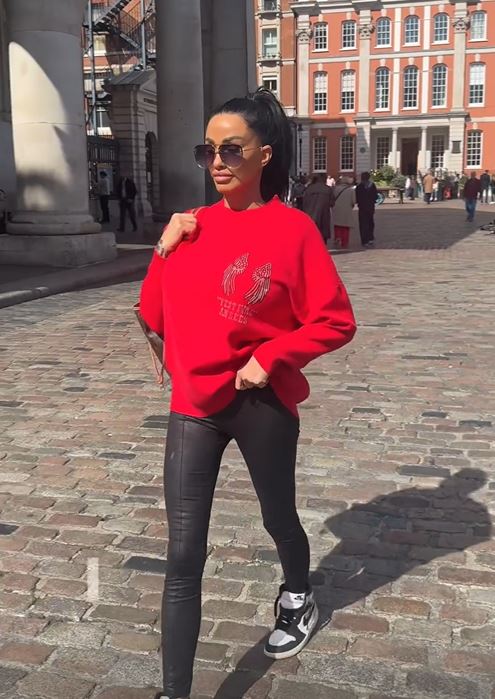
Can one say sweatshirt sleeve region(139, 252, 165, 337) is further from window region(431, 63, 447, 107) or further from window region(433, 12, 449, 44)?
window region(433, 12, 449, 44)

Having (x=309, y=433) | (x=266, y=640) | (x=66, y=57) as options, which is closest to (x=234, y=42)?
(x=66, y=57)

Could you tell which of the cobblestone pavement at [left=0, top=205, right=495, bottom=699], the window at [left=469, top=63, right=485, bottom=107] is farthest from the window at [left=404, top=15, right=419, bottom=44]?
the cobblestone pavement at [left=0, top=205, right=495, bottom=699]

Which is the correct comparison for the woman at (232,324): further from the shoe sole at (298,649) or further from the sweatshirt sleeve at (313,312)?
the shoe sole at (298,649)

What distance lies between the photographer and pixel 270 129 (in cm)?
236

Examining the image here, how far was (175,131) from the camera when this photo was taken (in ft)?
61.8

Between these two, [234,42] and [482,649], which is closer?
[482,649]

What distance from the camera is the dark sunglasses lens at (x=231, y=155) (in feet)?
7.58

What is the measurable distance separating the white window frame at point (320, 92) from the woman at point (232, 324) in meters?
74.5

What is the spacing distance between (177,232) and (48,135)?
1171 centimetres

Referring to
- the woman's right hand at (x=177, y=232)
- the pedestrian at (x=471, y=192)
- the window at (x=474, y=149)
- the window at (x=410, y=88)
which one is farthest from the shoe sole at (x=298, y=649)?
the window at (x=410, y=88)

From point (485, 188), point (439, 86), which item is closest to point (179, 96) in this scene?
point (485, 188)

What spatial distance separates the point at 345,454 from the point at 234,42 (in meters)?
19.4

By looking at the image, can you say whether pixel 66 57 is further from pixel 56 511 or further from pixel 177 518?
pixel 177 518

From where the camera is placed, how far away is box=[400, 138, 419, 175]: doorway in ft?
241
